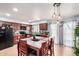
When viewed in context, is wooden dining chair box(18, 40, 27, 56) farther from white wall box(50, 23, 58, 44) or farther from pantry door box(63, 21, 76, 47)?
pantry door box(63, 21, 76, 47)

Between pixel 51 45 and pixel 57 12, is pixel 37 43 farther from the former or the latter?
pixel 57 12

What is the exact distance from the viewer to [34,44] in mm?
2191

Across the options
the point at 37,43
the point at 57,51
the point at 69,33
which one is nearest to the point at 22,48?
the point at 37,43

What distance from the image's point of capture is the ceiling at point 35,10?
2.16m

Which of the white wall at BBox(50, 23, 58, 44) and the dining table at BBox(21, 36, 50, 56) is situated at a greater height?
the white wall at BBox(50, 23, 58, 44)

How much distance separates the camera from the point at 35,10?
7.25 ft

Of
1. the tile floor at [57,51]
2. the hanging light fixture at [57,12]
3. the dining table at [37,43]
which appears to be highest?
the hanging light fixture at [57,12]

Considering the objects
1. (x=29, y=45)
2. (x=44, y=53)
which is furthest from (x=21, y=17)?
(x=44, y=53)

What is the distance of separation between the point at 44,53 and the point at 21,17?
2.65 feet

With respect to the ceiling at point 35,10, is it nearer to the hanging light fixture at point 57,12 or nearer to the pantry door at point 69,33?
the hanging light fixture at point 57,12

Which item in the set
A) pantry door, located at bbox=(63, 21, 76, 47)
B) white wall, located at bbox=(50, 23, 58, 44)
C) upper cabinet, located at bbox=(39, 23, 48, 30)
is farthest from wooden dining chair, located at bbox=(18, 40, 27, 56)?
pantry door, located at bbox=(63, 21, 76, 47)

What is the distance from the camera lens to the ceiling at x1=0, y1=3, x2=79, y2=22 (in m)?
2.16

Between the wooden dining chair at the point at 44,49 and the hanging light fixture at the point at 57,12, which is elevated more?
the hanging light fixture at the point at 57,12

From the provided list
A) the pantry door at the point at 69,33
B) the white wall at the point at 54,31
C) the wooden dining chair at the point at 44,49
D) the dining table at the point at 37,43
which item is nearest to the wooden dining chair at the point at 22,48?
the dining table at the point at 37,43
